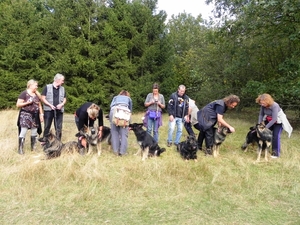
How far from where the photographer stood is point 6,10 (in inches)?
A: 559

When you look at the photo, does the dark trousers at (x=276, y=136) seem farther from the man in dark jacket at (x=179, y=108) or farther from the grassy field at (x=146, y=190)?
the man in dark jacket at (x=179, y=108)

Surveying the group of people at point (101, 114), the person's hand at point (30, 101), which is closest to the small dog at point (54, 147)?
the group of people at point (101, 114)

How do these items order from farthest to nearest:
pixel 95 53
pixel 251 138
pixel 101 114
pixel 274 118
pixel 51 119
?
pixel 95 53 < pixel 251 138 < pixel 51 119 < pixel 101 114 < pixel 274 118

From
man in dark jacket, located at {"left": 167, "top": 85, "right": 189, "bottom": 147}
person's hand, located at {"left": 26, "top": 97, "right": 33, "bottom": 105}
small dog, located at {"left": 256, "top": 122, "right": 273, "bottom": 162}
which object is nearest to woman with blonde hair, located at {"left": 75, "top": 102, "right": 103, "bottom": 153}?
person's hand, located at {"left": 26, "top": 97, "right": 33, "bottom": 105}

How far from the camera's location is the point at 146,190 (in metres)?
3.72

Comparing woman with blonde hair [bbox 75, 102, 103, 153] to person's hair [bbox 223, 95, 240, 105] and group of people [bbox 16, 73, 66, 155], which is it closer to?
group of people [bbox 16, 73, 66, 155]

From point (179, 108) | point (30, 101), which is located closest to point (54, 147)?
point (30, 101)

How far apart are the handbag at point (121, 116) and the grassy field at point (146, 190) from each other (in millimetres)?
750

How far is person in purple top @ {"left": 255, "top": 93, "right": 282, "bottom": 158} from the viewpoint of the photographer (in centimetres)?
526

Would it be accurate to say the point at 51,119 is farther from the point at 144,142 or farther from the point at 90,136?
the point at 144,142

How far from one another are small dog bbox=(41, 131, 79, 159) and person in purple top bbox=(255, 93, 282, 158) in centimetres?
413

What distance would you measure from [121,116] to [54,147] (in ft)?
4.97

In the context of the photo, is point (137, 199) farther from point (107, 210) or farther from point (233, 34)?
point (233, 34)

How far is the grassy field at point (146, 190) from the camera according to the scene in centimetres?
302
